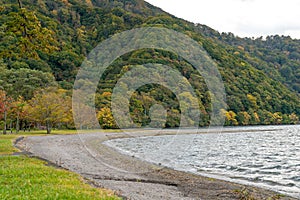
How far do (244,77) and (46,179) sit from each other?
539ft

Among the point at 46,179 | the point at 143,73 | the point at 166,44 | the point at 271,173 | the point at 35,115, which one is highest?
the point at 166,44

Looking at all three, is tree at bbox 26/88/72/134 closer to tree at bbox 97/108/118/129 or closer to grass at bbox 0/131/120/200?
tree at bbox 97/108/118/129

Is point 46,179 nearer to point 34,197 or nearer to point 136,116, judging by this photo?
point 34,197

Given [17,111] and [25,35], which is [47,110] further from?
[25,35]

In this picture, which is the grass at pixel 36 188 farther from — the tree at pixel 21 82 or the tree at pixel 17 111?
the tree at pixel 21 82

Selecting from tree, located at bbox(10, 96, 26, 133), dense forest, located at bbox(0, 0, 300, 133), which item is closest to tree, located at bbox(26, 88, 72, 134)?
dense forest, located at bbox(0, 0, 300, 133)

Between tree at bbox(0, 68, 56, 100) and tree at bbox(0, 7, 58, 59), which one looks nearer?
tree at bbox(0, 7, 58, 59)

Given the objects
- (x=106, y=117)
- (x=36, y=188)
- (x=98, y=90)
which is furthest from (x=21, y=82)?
(x=36, y=188)

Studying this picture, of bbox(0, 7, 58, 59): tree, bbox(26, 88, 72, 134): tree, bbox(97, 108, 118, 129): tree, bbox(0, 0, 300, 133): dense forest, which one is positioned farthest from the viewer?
bbox(97, 108, 118, 129): tree

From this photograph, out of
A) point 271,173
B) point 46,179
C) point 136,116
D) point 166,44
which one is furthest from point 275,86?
point 46,179

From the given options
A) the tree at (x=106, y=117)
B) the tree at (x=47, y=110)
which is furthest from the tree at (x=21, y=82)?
the tree at (x=47, y=110)

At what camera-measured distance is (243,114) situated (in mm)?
148750

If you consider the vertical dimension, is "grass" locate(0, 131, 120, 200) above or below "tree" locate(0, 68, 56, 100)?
below

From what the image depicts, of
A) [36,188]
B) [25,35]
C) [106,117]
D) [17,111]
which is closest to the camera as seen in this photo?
[36,188]
